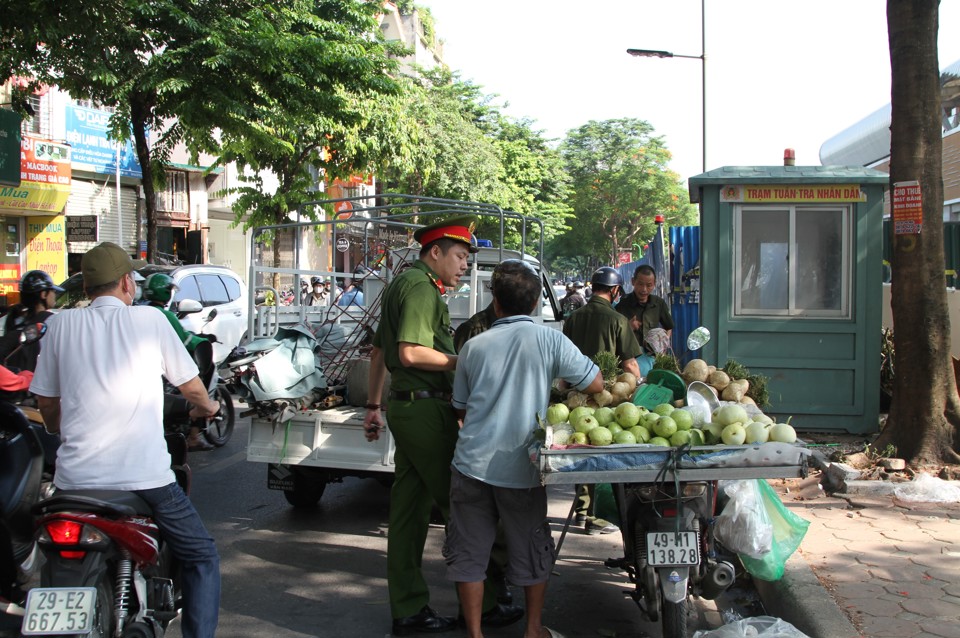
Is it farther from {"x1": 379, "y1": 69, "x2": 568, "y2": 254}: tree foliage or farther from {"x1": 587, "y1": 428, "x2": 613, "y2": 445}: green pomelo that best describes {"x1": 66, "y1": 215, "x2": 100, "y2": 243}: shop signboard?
{"x1": 587, "y1": 428, "x2": 613, "y2": 445}: green pomelo

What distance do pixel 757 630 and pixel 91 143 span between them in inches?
945

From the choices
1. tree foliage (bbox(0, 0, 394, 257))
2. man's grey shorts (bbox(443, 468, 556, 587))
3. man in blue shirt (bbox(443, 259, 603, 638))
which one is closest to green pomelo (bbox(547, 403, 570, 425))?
man in blue shirt (bbox(443, 259, 603, 638))

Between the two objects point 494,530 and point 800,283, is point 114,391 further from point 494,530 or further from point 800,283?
point 800,283

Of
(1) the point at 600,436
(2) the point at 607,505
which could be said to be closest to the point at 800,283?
(2) the point at 607,505

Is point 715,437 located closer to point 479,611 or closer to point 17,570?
point 479,611

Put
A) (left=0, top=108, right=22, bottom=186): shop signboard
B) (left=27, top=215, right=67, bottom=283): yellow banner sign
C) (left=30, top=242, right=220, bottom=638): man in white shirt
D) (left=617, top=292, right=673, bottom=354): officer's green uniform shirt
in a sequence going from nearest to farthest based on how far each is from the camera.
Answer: (left=30, top=242, right=220, bottom=638): man in white shirt < (left=617, top=292, right=673, bottom=354): officer's green uniform shirt < (left=0, top=108, right=22, bottom=186): shop signboard < (left=27, top=215, right=67, bottom=283): yellow banner sign

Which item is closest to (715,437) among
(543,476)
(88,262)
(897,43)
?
(543,476)

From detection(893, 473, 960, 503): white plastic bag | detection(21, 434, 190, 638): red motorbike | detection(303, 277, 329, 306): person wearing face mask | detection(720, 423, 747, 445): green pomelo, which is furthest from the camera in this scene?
detection(303, 277, 329, 306): person wearing face mask

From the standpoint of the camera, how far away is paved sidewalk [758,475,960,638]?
3.91m

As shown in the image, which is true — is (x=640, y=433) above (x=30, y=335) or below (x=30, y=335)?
below

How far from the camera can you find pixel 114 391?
3.16m

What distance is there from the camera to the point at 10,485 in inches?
161

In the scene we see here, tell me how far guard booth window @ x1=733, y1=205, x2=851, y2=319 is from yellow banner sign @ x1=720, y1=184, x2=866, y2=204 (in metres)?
0.12

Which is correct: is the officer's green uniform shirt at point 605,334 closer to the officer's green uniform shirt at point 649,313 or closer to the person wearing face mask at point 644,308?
the person wearing face mask at point 644,308
